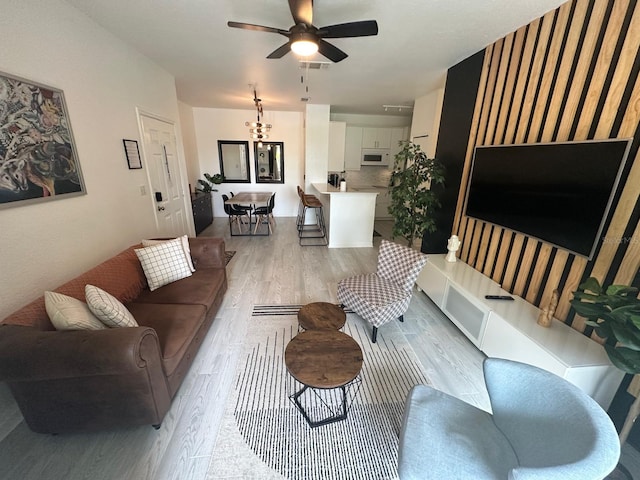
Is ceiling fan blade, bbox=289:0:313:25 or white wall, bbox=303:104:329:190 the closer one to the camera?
ceiling fan blade, bbox=289:0:313:25

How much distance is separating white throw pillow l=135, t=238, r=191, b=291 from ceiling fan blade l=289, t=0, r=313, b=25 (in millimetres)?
2110

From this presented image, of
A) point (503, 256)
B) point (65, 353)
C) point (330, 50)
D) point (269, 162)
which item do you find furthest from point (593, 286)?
point (269, 162)

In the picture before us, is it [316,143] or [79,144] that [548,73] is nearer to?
[79,144]

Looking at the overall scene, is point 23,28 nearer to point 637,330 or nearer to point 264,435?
point 264,435

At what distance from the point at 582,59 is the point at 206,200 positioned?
20.2ft

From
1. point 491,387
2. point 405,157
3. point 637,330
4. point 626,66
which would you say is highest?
point 626,66

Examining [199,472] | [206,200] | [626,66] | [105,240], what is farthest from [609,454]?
[206,200]

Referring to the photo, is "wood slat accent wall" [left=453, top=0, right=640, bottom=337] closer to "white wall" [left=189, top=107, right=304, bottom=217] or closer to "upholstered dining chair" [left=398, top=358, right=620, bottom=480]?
"upholstered dining chair" [left=398, top=358, right=620, bottom=480]

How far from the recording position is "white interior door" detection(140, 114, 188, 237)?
325cm

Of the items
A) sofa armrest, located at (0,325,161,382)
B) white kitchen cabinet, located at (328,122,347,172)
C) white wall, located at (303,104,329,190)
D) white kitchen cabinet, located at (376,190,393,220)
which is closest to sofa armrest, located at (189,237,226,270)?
sofa armrest, located at (0,325,161,382)

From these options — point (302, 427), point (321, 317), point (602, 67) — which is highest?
point (602, 67)

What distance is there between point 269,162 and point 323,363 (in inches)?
237

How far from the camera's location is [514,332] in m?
1.82

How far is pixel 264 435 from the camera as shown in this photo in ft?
4.93
